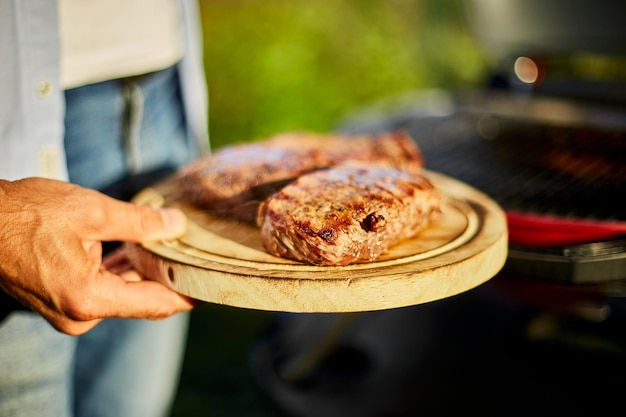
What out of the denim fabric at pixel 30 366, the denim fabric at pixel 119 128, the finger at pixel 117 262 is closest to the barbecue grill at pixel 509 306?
the denim fabric at pixel 119 128

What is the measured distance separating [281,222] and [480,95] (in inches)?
85.0

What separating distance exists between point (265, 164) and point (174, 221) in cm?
46

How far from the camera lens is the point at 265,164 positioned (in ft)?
7.43

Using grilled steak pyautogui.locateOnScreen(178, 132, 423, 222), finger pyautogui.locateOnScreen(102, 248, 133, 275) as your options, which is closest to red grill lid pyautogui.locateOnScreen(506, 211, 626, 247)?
grilled steak pyautogui.locateOnScreen(178, 132, 423, 222)

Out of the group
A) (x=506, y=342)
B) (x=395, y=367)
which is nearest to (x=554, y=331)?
(x=506, y=342)

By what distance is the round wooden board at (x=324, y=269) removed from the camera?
162 cm

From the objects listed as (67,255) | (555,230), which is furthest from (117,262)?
(555,230)

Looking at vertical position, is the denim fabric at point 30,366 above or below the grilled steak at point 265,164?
below

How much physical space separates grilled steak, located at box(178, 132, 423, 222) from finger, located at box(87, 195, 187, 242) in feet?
0.76

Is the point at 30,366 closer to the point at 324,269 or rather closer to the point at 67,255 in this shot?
the point at 67,255

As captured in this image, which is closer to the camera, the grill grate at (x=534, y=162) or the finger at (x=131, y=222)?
the finger at (x=131, y=222)

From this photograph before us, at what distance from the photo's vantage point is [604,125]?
295 cm

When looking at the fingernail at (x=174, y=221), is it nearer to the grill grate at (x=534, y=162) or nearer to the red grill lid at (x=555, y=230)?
the red grill lid at (x=555, y=230)

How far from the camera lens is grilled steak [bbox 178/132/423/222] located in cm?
216
